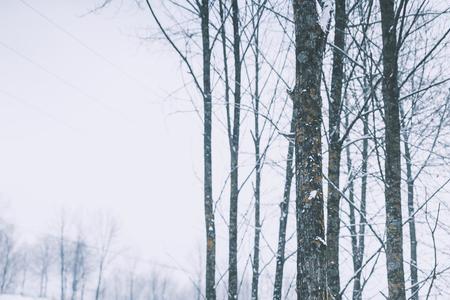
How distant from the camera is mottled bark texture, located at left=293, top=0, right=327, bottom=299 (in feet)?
9.07

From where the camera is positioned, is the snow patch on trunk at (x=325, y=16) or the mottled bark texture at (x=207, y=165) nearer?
the snow patch on trunk at (x=325, y=16)

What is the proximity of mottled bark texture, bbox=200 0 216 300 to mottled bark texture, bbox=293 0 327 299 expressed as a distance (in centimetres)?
248

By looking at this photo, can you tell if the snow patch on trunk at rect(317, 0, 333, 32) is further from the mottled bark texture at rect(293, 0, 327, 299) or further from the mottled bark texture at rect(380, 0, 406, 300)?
the mottled bark texture at rect(380, 0, 406, 300)

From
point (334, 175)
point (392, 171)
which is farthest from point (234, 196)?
point (392, 171)

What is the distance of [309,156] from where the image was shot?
9.78 ft

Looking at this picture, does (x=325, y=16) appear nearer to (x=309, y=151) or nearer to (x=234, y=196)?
(x=309, y=151)

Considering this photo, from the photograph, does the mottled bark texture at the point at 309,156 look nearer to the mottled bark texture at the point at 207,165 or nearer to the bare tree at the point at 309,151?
the bare tree at the point at 309,151

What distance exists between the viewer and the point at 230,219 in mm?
5965

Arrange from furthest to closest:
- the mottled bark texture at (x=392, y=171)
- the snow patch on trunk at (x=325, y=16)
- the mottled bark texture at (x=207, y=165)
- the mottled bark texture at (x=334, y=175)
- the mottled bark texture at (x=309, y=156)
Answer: the mottled bark texture at (x=207, y=165), the mottled bark texture at (x=334, y=175), the mottled bark texture at (x=392, y=171), the snow patch on trunk at (x=325, y=16), the mottled bark texture at (x=309, y=156)

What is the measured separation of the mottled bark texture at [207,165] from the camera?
553 cm

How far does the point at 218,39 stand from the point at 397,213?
13.6 feet

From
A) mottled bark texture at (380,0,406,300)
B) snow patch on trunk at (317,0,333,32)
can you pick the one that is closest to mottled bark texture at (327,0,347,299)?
mottled bark texture at (380,0,406,300)

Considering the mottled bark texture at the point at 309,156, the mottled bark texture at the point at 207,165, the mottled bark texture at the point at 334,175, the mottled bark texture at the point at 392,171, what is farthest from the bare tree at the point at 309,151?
the mottled bark texture at the point at 207,165

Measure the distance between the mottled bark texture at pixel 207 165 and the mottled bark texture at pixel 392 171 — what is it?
97.7 inches
